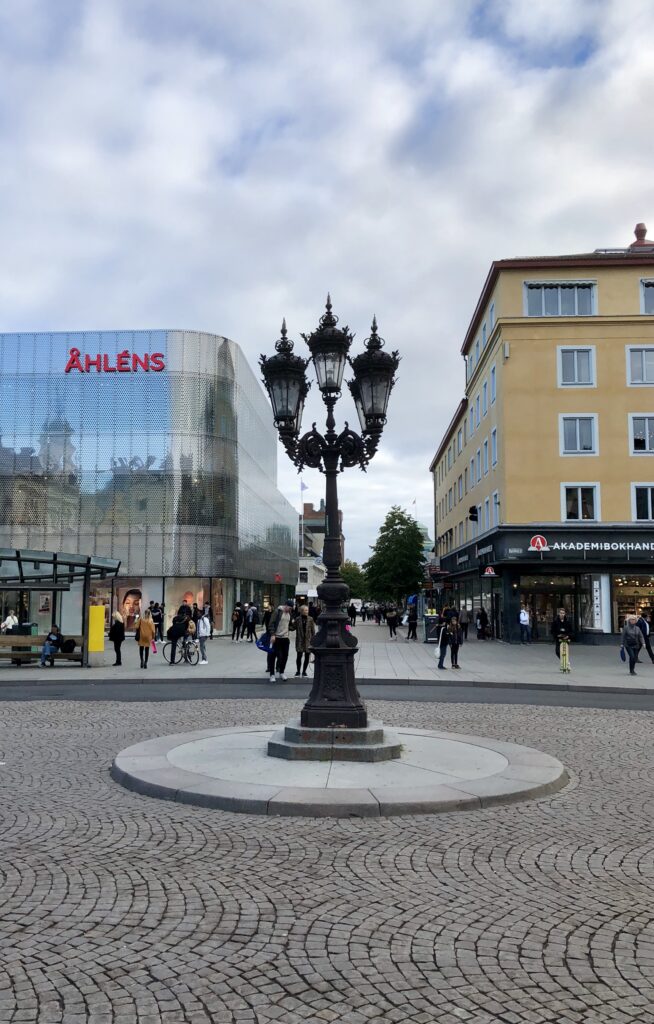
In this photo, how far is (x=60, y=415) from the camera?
40562mm

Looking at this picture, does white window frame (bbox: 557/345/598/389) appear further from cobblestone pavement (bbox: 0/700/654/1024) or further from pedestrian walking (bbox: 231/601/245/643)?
cobblestone pavement (bbox: 0/700/654/1024)

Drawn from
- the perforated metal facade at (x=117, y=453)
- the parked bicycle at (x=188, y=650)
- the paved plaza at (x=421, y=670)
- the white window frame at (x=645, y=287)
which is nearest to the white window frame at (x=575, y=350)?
the white window frame at (x=645, y=287)

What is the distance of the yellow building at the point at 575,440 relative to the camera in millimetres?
34688

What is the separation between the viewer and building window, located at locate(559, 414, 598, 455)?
35.6 m

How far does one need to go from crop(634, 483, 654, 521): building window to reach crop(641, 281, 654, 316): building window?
7.71 metres

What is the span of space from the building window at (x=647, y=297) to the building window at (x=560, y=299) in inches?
84.7

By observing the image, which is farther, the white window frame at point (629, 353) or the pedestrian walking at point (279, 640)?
the white window frame at point (629, 353)

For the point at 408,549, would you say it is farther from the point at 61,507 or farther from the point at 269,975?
the point at 269,975

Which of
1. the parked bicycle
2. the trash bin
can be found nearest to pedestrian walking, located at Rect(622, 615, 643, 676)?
the parked bicycle

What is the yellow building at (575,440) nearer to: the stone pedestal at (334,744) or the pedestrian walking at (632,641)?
the pedestrian walking at (632,641)

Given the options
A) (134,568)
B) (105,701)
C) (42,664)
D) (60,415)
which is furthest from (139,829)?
(60,415)

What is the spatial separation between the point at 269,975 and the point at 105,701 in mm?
12518

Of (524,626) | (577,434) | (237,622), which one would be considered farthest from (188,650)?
(577,434)

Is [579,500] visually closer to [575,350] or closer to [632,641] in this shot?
[575,350]
